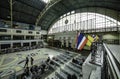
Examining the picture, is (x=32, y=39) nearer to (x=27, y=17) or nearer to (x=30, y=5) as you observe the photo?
(x=27, y=17)

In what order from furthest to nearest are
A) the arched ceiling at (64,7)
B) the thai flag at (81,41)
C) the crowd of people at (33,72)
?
the arched ceiling at (64,7) < the crowd of people at (33,72) < the thai flag at (81,41)

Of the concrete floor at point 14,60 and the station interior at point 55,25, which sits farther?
the station interior at point 55,25

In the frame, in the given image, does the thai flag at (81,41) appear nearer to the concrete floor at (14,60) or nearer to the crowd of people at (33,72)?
the crowd of people at (33,72)

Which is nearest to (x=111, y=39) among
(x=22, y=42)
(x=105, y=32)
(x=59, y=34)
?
(x=105, y=32)

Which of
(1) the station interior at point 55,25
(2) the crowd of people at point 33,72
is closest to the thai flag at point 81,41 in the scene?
(2) the crowd of people at point 33,72

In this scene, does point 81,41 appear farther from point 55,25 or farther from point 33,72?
point 55,25

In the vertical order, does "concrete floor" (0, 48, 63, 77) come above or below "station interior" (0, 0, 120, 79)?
below

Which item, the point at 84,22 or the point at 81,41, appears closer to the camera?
the point at 81,41

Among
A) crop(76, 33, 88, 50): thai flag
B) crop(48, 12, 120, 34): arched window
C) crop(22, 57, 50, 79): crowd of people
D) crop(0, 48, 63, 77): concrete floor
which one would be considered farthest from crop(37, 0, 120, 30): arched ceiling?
crop(22, 57, 50, 79): crowd of people

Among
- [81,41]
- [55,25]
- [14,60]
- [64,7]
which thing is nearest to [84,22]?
[64,7]

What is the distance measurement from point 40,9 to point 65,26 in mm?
10070

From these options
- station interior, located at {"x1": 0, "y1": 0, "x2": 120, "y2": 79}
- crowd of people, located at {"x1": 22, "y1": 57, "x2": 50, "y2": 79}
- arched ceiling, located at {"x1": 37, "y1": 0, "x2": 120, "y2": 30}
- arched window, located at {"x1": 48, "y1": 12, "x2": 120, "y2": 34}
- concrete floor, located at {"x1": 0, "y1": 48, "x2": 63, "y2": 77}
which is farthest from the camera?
arched window, located at {"x1": 48, "y1": 12, "x2": 120, "y2": 34}

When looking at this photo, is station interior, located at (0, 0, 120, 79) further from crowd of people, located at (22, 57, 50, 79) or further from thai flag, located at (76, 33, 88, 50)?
thai flag, located at (76, 33, 88, 50)

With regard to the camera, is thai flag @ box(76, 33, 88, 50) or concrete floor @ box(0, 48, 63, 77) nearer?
thai flag @ box(76, 33, 88, 50)
